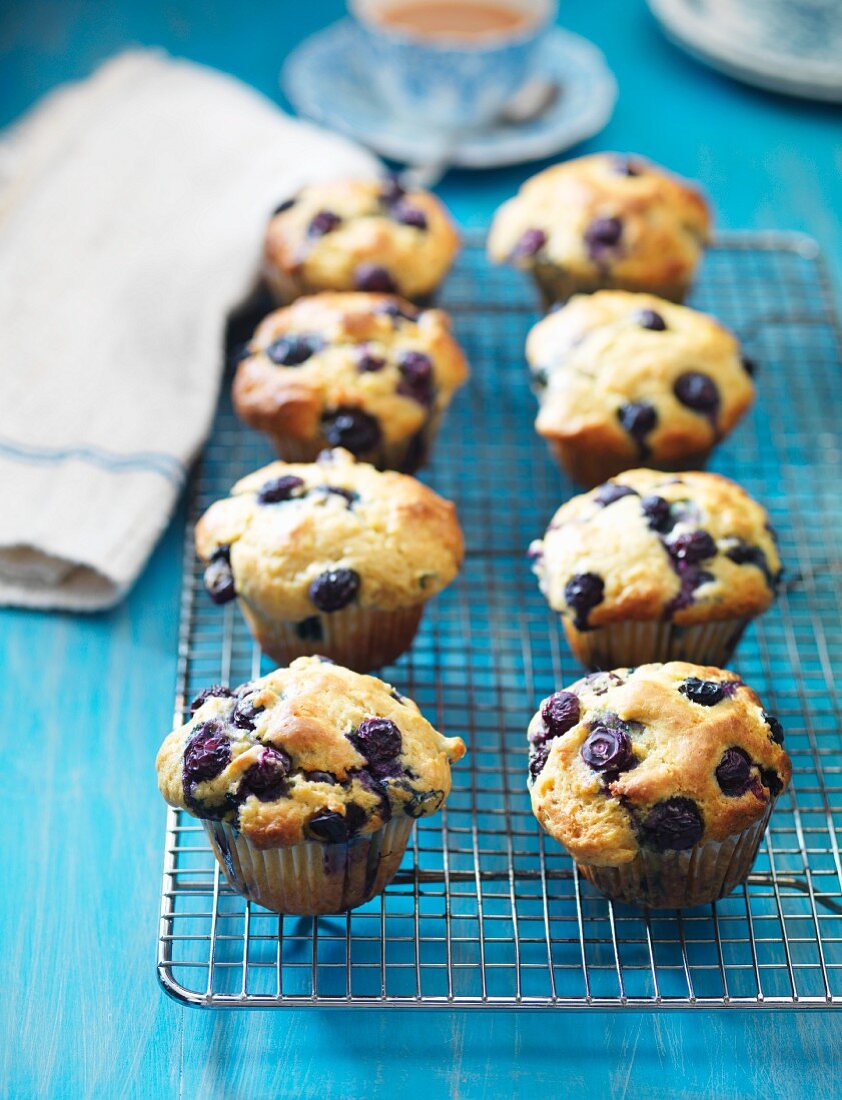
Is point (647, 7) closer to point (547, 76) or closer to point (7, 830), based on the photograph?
point (547, 76)

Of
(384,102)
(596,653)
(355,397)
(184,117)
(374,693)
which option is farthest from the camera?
(384,102)

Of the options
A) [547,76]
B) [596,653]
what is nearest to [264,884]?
[596,653]

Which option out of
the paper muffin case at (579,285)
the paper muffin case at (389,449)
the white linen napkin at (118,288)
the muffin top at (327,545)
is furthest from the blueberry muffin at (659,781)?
the paper muffin case at (579,285)

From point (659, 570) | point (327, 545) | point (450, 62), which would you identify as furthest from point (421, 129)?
point (659, 570)

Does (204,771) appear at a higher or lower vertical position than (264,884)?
higher

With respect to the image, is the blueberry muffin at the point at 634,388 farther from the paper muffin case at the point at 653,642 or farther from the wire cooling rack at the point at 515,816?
the paper muffin case at the point at 653,642

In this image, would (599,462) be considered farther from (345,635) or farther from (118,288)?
(118,288)

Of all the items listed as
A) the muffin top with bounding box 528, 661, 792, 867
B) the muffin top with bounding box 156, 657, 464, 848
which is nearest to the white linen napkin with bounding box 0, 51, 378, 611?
the muffin top with bounding box 156, 657, 464, 848
